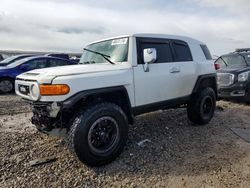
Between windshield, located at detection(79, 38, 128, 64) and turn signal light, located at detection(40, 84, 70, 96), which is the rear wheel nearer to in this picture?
windshield, located at detection(79, 38, 128, 64)

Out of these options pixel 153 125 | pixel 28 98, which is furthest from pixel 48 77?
pixel 153 125

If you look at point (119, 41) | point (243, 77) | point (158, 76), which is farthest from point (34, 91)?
point (243, 77)

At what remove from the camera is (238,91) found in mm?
7969

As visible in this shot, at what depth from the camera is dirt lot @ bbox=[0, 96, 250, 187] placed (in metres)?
3.44

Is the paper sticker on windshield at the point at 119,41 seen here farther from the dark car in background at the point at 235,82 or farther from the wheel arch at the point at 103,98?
the dark car in background at the point at 235,82

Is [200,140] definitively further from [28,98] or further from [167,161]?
[28,98]

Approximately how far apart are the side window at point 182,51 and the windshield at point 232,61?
3978mm

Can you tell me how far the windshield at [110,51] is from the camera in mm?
4422

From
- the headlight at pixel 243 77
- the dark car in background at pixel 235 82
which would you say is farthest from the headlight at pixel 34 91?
the headlight at pixel 243 77

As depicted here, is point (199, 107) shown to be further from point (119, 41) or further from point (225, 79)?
point (225, 79)

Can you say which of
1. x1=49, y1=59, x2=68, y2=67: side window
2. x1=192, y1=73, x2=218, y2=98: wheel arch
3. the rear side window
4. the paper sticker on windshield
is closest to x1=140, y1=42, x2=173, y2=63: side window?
the paper sticker on windshield

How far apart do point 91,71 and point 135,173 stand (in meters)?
1.56

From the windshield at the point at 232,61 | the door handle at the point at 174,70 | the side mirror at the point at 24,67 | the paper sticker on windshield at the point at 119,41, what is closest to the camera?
the paper sticker on windshield at the point at 119,41

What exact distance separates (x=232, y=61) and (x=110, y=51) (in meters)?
6.04
